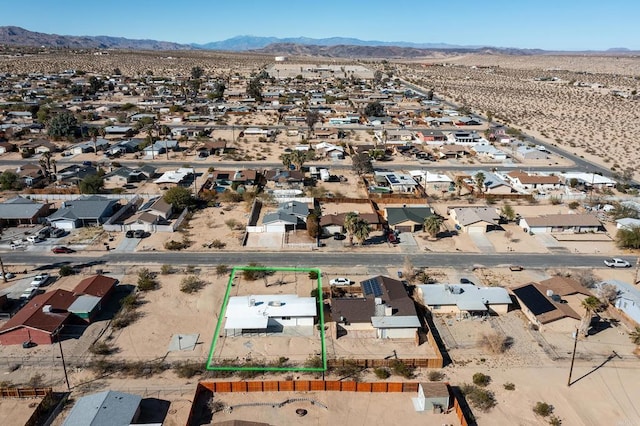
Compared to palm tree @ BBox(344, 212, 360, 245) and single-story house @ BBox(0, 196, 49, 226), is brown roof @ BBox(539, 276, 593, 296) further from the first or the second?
single-story house @ BBox(0, 196, 49, 226)

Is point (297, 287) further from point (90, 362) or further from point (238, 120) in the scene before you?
point (238, 120)

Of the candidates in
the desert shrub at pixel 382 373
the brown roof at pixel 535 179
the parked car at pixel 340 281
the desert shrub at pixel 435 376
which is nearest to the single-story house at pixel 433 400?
the desert shrub at pixel 435 376

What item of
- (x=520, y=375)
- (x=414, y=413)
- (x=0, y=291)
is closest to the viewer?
(x=414, y=413)

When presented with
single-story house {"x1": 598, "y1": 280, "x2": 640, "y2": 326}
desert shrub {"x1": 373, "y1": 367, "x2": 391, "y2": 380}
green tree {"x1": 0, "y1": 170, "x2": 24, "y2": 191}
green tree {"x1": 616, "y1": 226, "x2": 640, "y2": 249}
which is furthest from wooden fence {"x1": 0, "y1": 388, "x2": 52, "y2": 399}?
green tree {"x1": 616, "y1": 226, "x2": 640, "y2": 249}

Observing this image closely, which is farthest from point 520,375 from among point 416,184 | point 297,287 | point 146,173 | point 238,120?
point 238,120

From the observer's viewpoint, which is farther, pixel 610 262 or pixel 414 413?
pixel 610 262

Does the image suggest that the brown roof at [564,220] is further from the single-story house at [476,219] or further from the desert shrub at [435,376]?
the desert shrub at [435,376]

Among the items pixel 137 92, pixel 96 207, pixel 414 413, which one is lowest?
pixel 414 413
